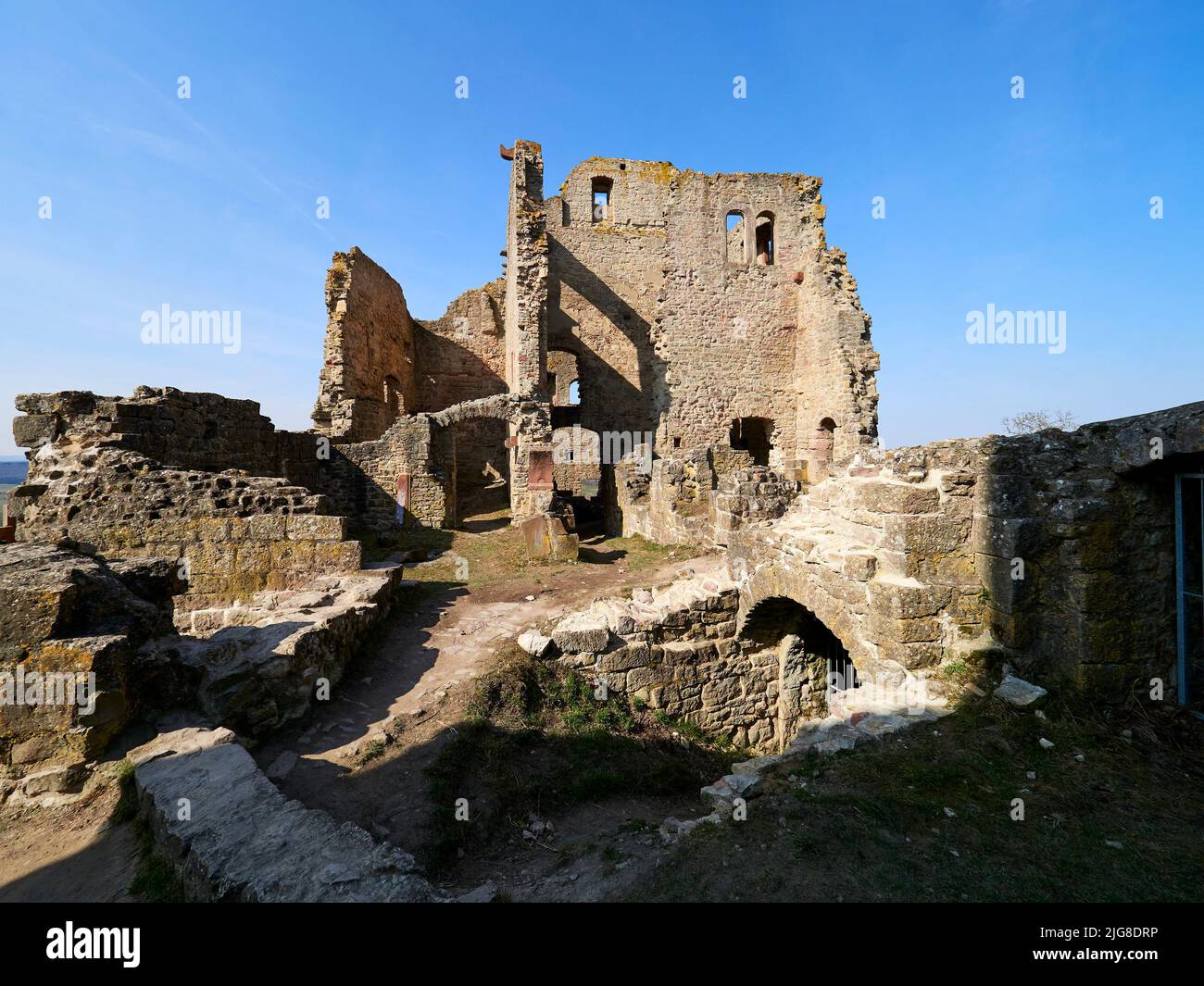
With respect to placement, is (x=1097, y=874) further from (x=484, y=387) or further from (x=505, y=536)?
(x=484, y=387)

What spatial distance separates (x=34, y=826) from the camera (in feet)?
9.50

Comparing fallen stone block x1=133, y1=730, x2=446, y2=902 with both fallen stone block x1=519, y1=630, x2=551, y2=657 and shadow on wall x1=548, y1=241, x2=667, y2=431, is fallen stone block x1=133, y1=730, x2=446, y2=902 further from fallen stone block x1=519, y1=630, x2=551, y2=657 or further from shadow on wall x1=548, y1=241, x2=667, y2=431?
shadow on wall x1=548, y1=241, x2=667, y2=431

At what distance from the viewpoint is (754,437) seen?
20.7 metres

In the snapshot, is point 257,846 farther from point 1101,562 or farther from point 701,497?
point 701,497

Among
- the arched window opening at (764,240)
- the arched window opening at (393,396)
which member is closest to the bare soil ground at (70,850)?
the arched window opening at (393,396)

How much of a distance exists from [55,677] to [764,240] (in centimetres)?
2173

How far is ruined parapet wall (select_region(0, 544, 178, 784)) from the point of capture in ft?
9.72

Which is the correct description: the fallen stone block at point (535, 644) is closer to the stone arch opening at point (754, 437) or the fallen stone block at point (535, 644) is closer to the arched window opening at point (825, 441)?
the arched window opening at point (825, 441)

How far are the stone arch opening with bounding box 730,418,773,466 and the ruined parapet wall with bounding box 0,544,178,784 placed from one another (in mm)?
17864

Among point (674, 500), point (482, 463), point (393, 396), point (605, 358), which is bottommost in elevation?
point (674, 500)

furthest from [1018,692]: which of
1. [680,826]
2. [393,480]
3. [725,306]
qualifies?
[725,306]

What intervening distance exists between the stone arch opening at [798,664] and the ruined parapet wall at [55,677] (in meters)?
6.16
